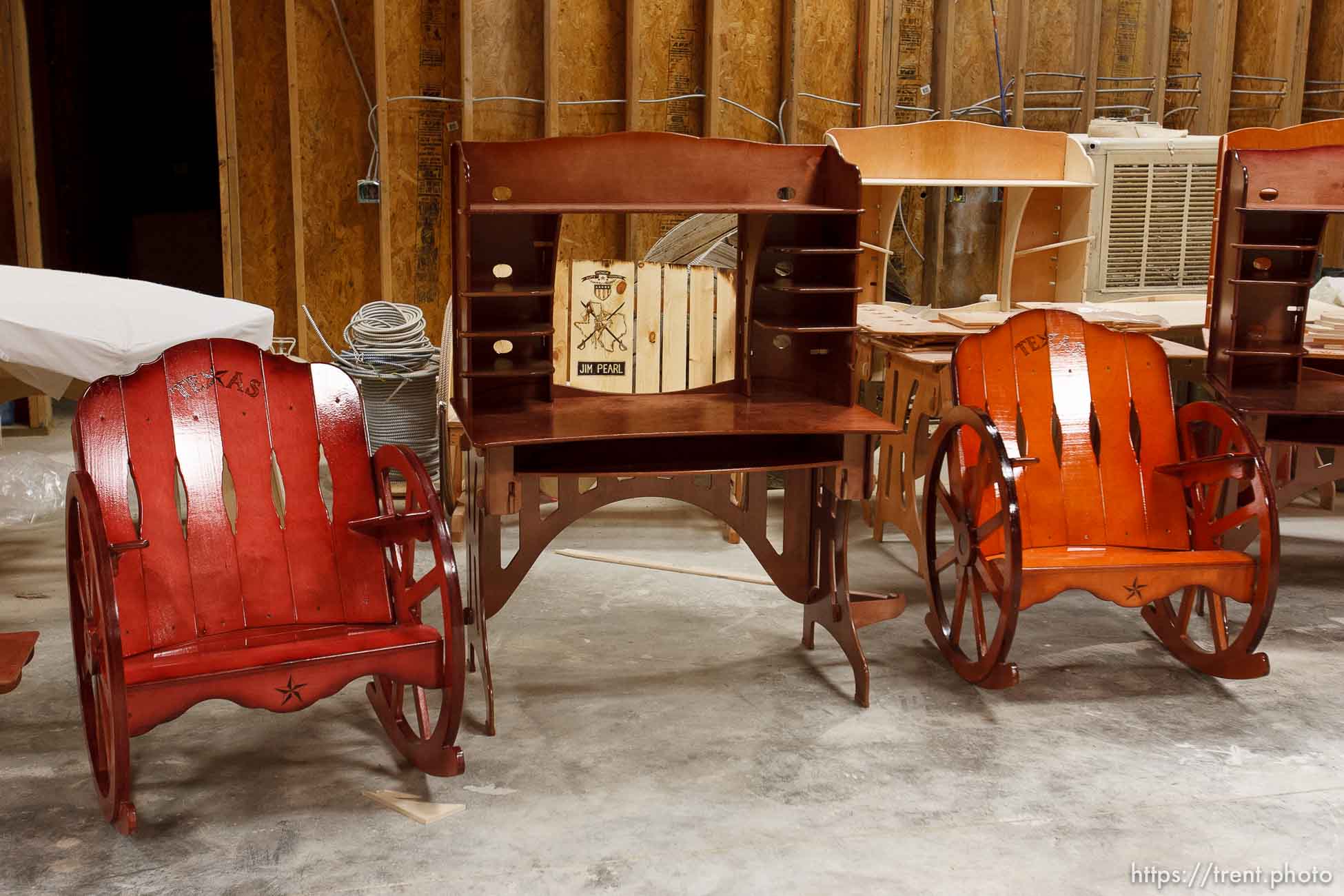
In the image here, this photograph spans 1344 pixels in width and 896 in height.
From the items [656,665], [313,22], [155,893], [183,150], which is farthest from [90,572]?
[183,150]

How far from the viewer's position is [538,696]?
4.34 metres

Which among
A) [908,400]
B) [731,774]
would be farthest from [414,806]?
[908,400]

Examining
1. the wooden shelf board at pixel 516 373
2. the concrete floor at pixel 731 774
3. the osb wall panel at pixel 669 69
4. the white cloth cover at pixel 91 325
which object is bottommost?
the concrete floor at pixel 731 774

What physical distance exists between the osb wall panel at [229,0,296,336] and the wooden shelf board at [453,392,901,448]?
13.5ft

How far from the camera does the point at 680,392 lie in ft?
15.4

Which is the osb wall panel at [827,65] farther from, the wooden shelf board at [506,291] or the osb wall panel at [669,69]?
the wooden shelf board at [506,291]

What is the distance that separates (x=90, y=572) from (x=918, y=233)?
6561 mm

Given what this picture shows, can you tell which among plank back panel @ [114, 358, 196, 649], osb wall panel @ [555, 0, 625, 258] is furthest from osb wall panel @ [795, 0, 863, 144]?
plank back panel @ [114, 358, 196, 649]

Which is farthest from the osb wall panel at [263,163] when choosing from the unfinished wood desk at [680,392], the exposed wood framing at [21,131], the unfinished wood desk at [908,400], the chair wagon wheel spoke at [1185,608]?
the chair wagon wheel spoke at [1185,608]

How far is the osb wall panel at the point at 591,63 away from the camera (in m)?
7.96

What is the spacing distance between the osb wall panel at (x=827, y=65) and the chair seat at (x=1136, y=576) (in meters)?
4.49

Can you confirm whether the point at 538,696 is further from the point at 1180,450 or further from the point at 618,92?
the point at 618,92

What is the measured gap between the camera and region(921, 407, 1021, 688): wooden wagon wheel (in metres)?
4.09

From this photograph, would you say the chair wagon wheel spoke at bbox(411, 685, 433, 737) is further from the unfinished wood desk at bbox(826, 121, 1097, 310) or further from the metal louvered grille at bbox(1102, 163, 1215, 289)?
the metal louvered grille at bbox(1102, 163, 1215, 289)
